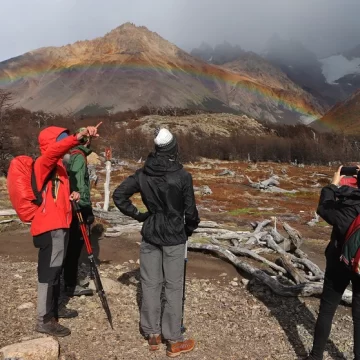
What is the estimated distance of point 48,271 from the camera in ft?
16.6

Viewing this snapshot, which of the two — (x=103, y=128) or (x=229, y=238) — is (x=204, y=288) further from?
(x=103, y=128)

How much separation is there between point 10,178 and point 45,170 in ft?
1.39

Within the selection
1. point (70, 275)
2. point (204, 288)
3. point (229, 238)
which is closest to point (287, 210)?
point (229, 238)

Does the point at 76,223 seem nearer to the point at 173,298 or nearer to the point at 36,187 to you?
the point at 36,187

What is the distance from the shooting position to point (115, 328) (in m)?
5.67

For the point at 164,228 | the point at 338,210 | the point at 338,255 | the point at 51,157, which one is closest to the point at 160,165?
the point at 164,228

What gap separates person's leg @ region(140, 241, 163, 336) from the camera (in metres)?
4.99

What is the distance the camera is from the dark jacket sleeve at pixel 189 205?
484cm

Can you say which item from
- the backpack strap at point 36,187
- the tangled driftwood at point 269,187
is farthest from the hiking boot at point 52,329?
the tangled driftwood at point 269,187

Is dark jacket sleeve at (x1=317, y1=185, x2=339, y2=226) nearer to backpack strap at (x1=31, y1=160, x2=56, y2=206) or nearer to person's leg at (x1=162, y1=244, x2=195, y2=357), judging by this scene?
person's leg at (x1=162, y1=244, x2=195, y2=357)

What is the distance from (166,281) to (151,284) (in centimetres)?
21

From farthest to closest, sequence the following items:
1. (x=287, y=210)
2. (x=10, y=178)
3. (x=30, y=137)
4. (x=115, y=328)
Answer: (x=30, y=137), (x=287, y=210), (x=115, y=328), (x=10, y=178)

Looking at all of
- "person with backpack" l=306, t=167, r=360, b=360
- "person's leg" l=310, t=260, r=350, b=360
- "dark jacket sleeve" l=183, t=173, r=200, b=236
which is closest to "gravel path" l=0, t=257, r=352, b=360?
"person's leg" l=310, t=260, r=350, b=360

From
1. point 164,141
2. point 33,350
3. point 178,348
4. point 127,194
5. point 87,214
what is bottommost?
point 178,348
